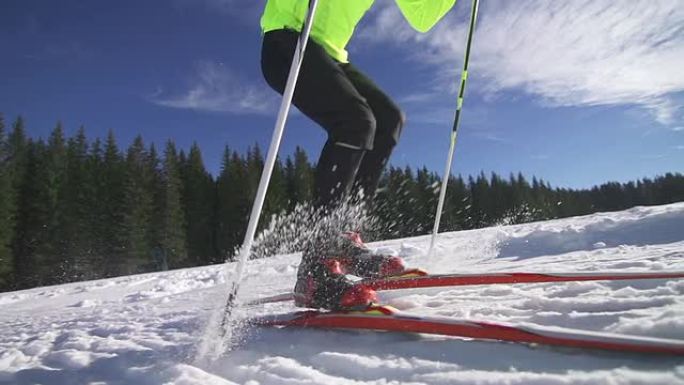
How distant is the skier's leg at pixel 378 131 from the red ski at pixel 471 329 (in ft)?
3.10

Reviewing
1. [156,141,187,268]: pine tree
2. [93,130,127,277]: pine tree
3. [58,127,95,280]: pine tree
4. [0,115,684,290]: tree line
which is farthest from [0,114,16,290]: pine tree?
[156,141,187,268]: pine tree

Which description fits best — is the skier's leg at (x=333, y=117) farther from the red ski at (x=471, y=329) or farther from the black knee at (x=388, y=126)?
the red ski at (x=471, y=329)

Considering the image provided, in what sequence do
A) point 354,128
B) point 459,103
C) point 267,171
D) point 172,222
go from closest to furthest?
point 267,171
point 354,128
point 459,103
point 172,222

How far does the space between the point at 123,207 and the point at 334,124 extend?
37133 mm

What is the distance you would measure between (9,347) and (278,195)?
125ft

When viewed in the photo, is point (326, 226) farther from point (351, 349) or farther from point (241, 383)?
point (241, 383)

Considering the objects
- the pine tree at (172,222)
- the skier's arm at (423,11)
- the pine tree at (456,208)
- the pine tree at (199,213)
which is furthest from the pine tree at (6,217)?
the pine tree at (456,208)

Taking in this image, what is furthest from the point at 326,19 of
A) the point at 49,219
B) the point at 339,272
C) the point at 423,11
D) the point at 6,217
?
the point at 49,219

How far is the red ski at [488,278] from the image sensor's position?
69.6 inches

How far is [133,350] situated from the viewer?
5.83 feet

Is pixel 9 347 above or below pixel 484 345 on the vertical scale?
below

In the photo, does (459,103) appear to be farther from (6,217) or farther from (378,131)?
(6,217)

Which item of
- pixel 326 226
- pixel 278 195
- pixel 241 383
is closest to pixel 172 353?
pixel 241 383

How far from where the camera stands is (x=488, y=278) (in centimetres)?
196
